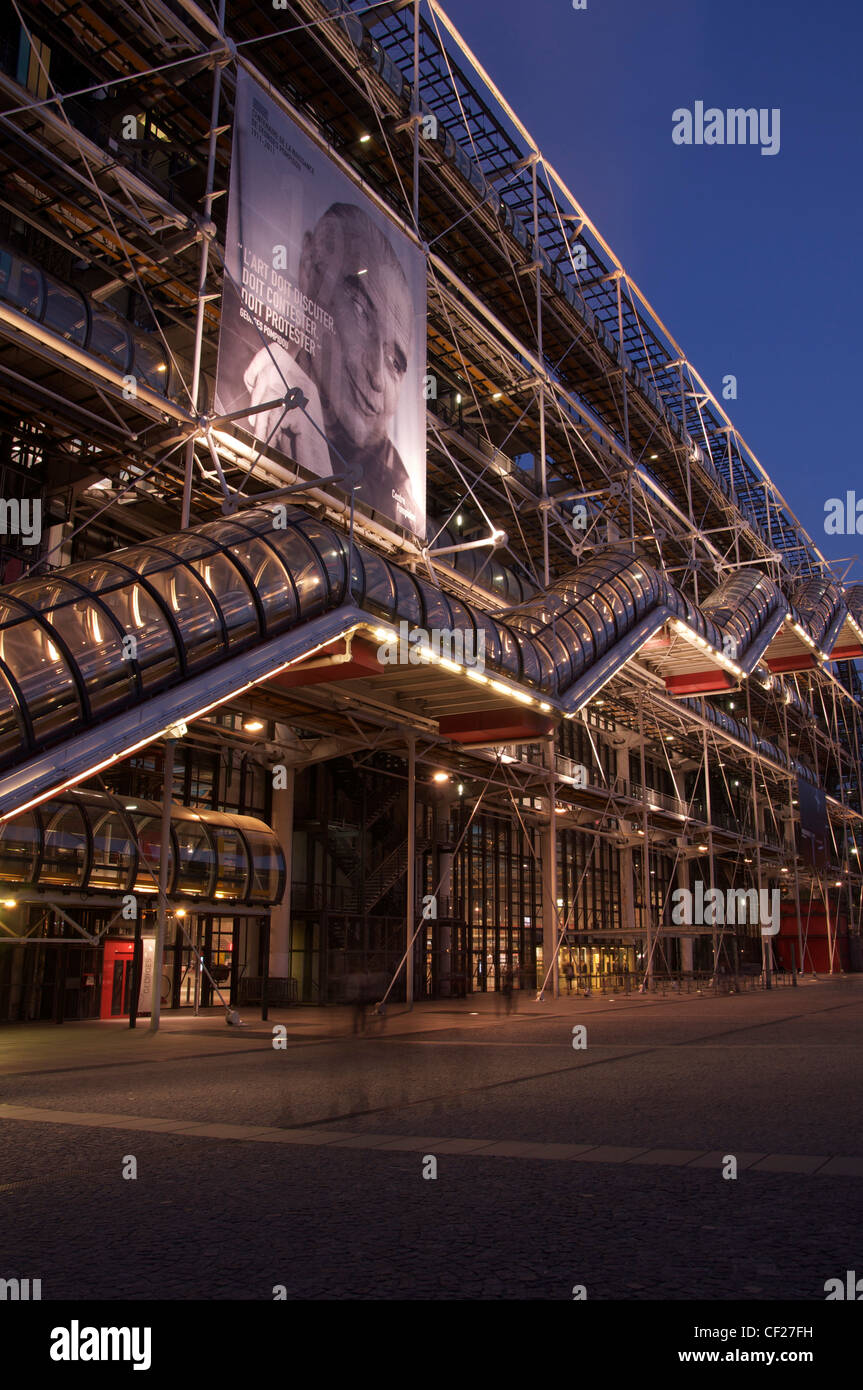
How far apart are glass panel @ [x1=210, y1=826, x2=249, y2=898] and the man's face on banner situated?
6.41 metres

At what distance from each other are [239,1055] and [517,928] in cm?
2192

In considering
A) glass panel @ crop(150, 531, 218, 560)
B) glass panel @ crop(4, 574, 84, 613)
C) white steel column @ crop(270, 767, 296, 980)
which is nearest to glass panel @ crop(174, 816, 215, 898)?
white steel column @ crop(270, 767, 296, 980)

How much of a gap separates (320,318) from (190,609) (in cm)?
816

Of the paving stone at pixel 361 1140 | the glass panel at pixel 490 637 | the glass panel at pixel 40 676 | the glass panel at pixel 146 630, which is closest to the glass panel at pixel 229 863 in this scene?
the glass panel at pixel 490 637

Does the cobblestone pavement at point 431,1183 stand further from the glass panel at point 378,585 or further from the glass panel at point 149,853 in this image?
the glass panel at point 378,585

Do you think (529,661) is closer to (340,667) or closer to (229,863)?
Result: (340,667)

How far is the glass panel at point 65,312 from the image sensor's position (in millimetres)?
12623

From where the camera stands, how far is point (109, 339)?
13.5 m

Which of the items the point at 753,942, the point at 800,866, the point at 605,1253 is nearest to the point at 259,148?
the point at 605,1253

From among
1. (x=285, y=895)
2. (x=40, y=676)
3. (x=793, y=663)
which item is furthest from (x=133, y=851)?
(x=793, y=663)

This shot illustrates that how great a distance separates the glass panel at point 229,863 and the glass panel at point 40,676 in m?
8.06

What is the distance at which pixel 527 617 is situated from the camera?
19188 mm
